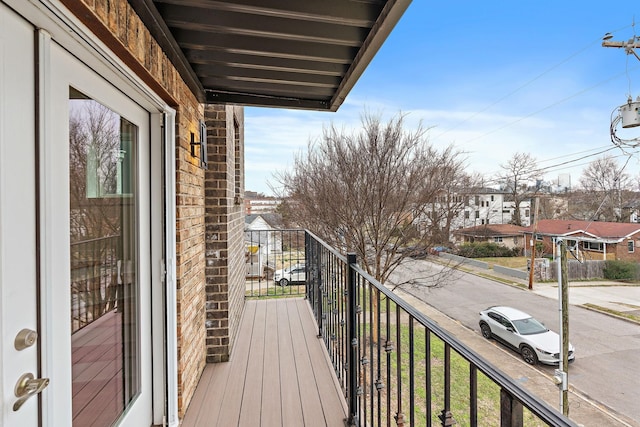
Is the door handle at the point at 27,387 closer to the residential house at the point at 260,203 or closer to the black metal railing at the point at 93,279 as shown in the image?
Result: the black metal railing at the point at 93,279

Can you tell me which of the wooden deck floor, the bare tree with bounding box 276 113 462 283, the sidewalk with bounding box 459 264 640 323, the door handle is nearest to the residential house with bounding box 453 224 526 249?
the sidewalk with bounding box 459 264 640 323

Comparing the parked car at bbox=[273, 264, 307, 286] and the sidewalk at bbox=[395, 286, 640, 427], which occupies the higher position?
the parked car at bbox=[273, 264, 307, 286]

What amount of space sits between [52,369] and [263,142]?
50.5 ft

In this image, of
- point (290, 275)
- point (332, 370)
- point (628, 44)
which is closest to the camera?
point (332, 370)

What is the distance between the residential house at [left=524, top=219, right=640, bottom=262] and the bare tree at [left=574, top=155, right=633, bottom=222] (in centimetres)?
50

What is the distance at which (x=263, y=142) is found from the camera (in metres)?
15.7

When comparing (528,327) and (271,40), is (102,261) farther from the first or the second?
(528,327)

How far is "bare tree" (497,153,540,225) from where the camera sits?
15522 mm

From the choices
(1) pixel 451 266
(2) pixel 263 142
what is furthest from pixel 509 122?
(1) pixel 451 266

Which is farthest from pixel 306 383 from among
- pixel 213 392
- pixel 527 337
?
pixel 527 337

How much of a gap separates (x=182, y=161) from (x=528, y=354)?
9.85 metres

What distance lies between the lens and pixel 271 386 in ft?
7.29

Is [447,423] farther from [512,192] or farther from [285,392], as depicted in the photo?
[512,192]

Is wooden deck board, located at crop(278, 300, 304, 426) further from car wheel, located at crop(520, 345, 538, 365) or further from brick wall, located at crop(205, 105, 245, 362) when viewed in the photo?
car wheel, located at crop(520, 345, 538, 365)
